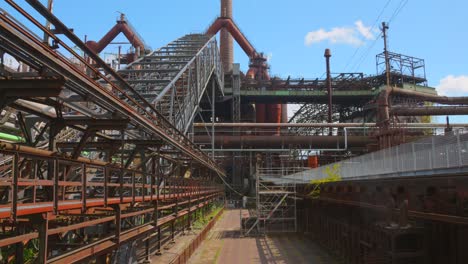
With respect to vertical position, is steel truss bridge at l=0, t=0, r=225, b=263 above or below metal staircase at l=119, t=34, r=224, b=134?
below

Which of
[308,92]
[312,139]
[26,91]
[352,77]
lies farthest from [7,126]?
[352,77]

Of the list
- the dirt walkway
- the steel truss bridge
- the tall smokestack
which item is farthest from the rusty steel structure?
the tall smokestack

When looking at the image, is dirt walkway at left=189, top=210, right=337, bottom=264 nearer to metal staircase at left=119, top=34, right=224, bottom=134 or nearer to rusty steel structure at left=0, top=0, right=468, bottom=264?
rusty steel structure at left=0, top=0, right=468, bottom=264

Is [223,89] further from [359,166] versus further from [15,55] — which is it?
[15,55]

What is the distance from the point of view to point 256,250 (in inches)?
890

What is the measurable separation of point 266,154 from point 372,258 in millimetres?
34583

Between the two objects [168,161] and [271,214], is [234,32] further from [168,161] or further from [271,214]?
[168,161]

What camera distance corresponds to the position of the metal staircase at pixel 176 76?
27.1 m

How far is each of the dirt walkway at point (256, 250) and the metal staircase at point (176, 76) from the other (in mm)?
7394

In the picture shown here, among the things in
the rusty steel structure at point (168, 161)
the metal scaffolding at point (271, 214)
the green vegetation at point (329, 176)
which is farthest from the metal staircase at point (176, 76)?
the green vegetation at point (329, 176)

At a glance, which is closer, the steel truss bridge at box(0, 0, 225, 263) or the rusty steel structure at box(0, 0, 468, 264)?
the steel truss bridge at box(0, 0, 225, 263)

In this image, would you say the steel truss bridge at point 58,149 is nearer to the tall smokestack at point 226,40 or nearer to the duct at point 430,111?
the duct at point 430,111

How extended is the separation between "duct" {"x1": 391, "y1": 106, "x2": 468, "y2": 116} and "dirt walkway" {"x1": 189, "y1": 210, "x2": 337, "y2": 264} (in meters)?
17.2

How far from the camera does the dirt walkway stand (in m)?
19.6
